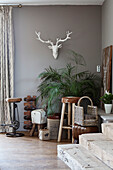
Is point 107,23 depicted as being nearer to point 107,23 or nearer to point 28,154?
point 107,23

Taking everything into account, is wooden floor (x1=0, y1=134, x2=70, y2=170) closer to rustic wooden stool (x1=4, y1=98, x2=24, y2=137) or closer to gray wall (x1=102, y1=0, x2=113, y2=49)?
rustic wooden stool (x1=4, y1=98, x2=24, y2=137)

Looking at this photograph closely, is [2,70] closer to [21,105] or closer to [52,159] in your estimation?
[21,105]

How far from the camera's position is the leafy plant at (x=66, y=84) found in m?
5.13

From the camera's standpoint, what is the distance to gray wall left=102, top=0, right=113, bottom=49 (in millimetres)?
4863

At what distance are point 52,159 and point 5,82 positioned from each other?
236 cm

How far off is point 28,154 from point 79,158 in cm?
106

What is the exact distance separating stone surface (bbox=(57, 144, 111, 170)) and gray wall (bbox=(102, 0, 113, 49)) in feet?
6.91

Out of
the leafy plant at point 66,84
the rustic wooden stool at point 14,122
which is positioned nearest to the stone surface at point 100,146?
the leafy plant at point 66,84

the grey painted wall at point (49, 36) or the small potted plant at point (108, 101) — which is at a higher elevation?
the grey painted wall at point (49, 36)

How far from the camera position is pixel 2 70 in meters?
5.65

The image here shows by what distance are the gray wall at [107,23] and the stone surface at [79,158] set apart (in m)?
2.11

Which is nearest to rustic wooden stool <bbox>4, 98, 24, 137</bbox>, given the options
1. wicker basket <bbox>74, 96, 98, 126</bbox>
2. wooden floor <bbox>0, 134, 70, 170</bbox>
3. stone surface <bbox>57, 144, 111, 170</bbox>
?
wooden floor <bbox>0, 134, 70, 170</bbox>

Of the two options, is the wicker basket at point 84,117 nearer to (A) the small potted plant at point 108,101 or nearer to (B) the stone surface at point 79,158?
(A) the small potted plant at point 108,101

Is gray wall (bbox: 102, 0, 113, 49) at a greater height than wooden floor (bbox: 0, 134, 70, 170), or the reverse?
gray wall (bbox: 102, 0, 113, 49)
